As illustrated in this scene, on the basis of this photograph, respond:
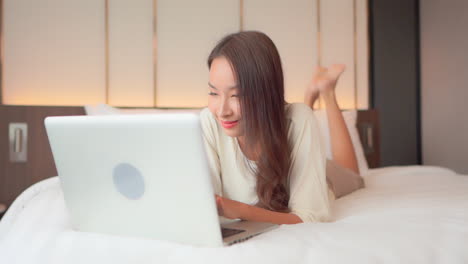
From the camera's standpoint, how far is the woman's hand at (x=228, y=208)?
1053mm

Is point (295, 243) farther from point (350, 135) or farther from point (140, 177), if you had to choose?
point (350, 135)

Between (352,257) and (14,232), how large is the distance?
843mm

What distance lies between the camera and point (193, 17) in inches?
116

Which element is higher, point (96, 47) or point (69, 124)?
point (96, 47)

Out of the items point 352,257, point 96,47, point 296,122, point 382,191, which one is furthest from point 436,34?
point 352,257

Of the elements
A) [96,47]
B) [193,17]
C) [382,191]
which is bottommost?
[382,191]

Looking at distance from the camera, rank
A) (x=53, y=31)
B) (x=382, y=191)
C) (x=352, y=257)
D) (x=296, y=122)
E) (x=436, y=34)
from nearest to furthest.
Answer: (x=352, y=257) → (x=296, y=122) → (x=382, y=191) → (x=53, y=31) → (x=436, y=34)

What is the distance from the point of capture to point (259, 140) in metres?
1.29

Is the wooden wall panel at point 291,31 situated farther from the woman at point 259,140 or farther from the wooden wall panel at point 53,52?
the woman at point 259,140

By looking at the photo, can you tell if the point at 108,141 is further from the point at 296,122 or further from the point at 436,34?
the point at 436,34

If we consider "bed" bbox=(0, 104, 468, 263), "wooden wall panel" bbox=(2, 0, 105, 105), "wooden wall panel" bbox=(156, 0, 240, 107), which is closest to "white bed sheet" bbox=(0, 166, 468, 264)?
"bed" bbox=(0, 104, 468, 263)

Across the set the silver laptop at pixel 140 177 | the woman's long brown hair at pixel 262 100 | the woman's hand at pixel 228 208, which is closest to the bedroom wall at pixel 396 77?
the woman's long brown hair at pixel 262 100

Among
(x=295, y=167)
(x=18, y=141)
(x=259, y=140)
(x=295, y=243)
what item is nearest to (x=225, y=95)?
(x=259, y=140)

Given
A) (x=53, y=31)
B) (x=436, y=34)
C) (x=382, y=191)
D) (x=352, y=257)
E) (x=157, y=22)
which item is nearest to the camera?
(x=352, y=257)
